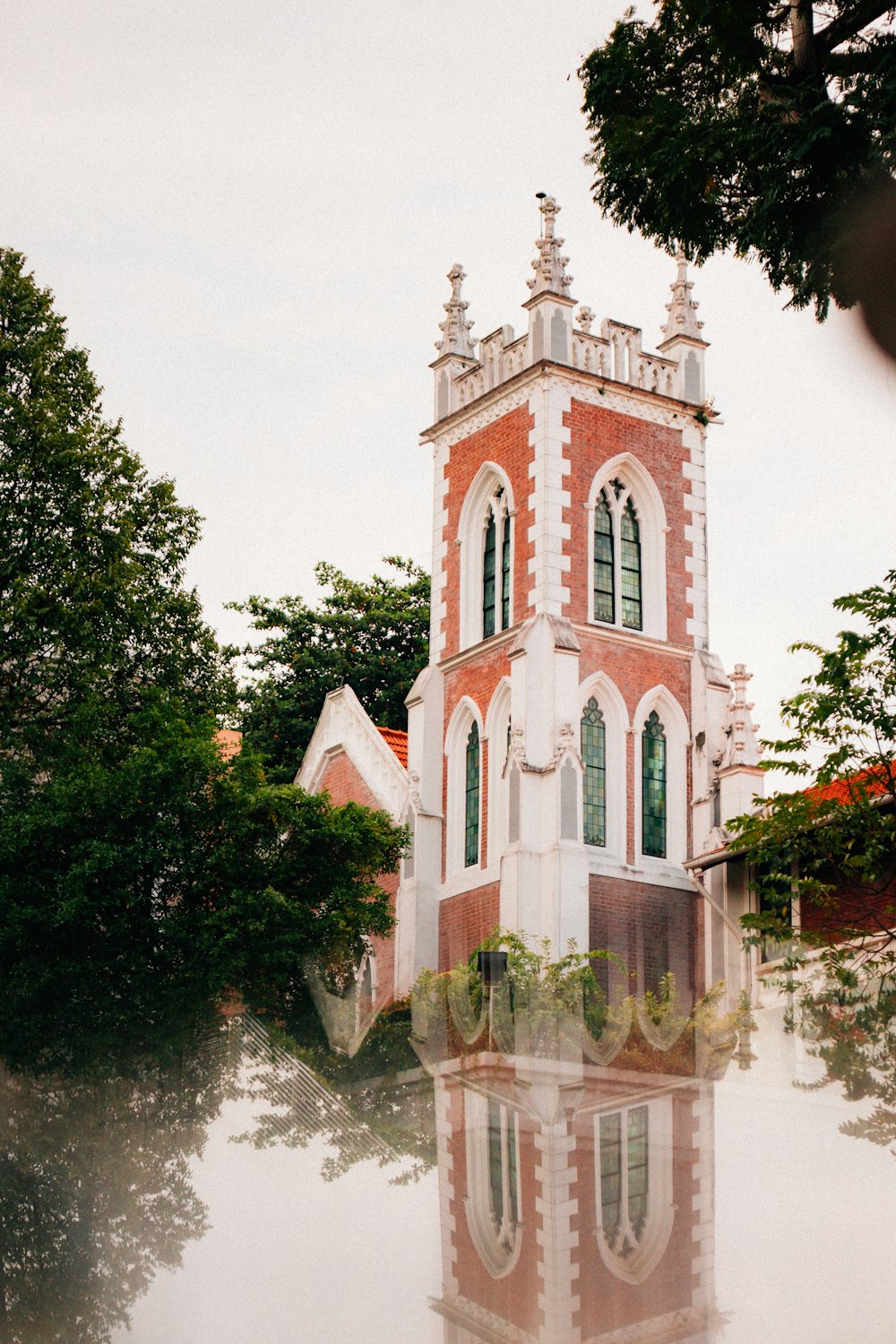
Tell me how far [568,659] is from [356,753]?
17.7ft


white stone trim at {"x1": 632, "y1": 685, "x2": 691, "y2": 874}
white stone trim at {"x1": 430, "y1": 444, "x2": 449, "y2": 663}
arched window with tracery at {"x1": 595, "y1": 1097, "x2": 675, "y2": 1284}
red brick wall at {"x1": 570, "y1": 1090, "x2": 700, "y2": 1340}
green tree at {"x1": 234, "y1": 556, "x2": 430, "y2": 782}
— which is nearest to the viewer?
red brick wall at {"x1": 570, "y1": 1090, "x2": 700, "y2": 1340}

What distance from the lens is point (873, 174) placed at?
538 inches

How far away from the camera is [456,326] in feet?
109

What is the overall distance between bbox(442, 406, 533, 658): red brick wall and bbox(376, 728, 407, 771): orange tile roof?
2.23m

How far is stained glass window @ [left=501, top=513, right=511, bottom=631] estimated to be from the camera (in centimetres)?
3031

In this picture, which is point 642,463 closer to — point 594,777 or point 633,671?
point 633,671

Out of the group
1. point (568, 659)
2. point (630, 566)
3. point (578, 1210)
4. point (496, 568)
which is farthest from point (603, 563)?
point (578, 1210)

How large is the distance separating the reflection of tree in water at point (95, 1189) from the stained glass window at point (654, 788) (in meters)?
14.8

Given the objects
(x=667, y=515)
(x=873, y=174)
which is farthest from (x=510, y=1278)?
(x=667, y=515)

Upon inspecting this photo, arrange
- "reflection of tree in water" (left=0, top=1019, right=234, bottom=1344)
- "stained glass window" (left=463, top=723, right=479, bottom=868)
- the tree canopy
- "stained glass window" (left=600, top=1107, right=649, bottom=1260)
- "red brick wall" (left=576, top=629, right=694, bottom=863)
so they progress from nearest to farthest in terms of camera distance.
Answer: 1. "stained glass window" (left=600, top=1107, right=649, bottom=1260)
2. "reflection of tree in water" (left=0, top=1019, right=234, bottom=1344)
3. the tree canopy
4. "red brick wall" (left=576, top=629, right=694, bottom=863)
5. "stained glass window" (left=463, top=723, right=479, bottom=868)

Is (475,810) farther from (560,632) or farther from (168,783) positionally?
(168,783)

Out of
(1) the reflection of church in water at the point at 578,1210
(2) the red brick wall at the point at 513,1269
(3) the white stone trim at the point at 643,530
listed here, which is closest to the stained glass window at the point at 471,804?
(3) the white stone trim at the point at 643,530

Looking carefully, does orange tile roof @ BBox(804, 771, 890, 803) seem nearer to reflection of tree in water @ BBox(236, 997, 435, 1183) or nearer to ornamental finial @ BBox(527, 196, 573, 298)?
reflection of tree in water @ BBox(236, 997, 435, 1183)

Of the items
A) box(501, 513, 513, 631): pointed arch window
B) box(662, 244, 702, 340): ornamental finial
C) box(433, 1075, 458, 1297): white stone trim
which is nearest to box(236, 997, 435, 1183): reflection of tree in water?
box(433, 1075, 458, 1297): white stone trim
